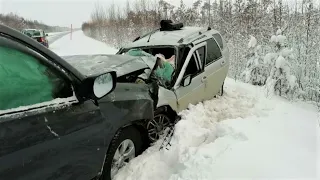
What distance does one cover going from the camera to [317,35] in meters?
8.39

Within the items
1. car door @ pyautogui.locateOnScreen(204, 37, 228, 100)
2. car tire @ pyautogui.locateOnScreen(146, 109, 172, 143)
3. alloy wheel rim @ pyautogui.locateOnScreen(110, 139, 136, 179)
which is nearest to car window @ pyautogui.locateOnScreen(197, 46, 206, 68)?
car door @ pyautogui.locateOnScreen(204, 37, 228, 100)

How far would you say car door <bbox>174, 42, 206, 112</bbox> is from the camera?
5219mm

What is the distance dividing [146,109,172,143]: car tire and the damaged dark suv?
131cm

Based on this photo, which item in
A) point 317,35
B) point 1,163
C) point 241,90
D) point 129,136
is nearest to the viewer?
point 1,163

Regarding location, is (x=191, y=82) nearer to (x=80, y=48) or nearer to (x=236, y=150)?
(x=236, y=150)

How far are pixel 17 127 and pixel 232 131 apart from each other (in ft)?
9.70

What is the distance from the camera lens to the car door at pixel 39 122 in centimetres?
208

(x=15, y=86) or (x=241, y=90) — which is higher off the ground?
(x=15, y=86)

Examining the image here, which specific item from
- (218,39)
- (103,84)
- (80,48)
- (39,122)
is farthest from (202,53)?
(80,48)

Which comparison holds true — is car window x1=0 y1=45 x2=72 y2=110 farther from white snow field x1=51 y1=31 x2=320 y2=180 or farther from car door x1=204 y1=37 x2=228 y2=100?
car door x1=204 y1=37 x2=228 y2=100

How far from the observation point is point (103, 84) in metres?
2.70

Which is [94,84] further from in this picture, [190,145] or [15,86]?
[190,145]

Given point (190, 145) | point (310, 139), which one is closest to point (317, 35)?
point (310, 139)

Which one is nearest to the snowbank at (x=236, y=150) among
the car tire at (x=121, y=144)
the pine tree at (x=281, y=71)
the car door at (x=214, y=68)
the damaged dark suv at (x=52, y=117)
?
the car tire at (x=121, y=144)
